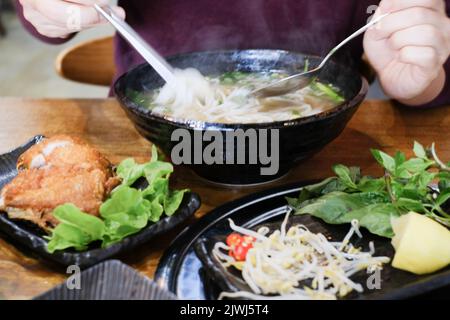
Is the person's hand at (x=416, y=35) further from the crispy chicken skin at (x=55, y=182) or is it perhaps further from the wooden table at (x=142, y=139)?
the crispy chicken skin at (x=55, y=182)

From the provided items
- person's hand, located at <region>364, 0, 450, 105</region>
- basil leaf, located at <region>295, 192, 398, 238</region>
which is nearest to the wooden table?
person's hand, located at <region>364, 0, 450, 105</region>

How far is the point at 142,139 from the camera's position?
1.66 metres

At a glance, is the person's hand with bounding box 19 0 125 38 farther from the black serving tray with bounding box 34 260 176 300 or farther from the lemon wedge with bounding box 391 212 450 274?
the lemon wedge with bounding box 391 212 450 274

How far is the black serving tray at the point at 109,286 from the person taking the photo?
863mm

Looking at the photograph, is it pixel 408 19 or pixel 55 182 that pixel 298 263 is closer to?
pixel 55 182

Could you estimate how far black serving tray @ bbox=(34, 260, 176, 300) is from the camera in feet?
2.83

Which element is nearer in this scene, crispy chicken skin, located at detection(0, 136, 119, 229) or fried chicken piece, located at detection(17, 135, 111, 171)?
crispy chicken skin, located at detection(0, 136, 119, 229)

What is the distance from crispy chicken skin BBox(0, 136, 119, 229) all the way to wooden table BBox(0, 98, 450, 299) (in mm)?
87

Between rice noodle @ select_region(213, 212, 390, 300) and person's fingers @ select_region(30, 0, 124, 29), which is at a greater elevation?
person's fingers @ select_region(30, 0, 124, 29)

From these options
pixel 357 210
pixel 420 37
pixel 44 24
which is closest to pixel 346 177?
pixel 357 210

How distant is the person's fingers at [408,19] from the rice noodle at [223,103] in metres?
0.27

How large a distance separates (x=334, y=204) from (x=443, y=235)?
230mm

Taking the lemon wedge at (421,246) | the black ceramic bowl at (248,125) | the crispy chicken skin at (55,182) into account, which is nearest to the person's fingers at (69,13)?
the black ceramic bowl at (248,125)
